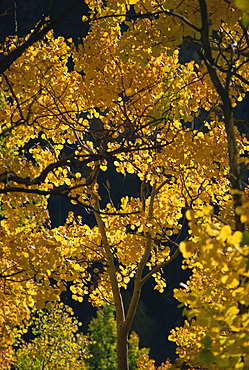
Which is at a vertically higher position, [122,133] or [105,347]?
[105,347]

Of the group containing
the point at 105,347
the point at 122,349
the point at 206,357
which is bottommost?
the point at 206,357

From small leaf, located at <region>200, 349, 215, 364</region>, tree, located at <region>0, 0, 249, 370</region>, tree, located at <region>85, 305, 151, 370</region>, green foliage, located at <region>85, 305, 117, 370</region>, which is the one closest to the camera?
small leaf, located at <region>200, 349, 215, 364</region>

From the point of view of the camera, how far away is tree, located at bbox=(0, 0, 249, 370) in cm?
470

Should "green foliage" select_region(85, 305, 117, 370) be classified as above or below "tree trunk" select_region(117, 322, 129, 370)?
above

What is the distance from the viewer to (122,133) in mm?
6992

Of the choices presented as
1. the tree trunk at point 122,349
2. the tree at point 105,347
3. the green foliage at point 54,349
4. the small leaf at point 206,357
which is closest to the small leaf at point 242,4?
the small leaf at point 206,357

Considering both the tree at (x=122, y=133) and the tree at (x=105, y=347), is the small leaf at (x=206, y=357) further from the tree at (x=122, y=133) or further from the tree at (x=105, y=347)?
the tree at (x=105, y=347)

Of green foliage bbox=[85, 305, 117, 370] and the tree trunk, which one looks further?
green foliage bbox=[85, 305, 117, 370]

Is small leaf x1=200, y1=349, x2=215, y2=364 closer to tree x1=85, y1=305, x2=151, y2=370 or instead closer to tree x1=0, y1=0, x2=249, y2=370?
tree x1=0, y1=0, x2=249, y2=370

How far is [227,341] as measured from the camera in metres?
2.51

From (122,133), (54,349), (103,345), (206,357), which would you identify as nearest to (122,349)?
(122,133)

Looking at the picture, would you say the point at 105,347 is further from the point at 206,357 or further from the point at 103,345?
the point at 206,357

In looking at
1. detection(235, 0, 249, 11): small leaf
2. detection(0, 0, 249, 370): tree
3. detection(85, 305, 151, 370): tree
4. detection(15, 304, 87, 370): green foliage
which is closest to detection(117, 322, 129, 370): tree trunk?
detection(0, 0, 249, 370): tree

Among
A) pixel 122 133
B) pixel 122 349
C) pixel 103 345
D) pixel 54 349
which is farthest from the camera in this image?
pixel 103 345
